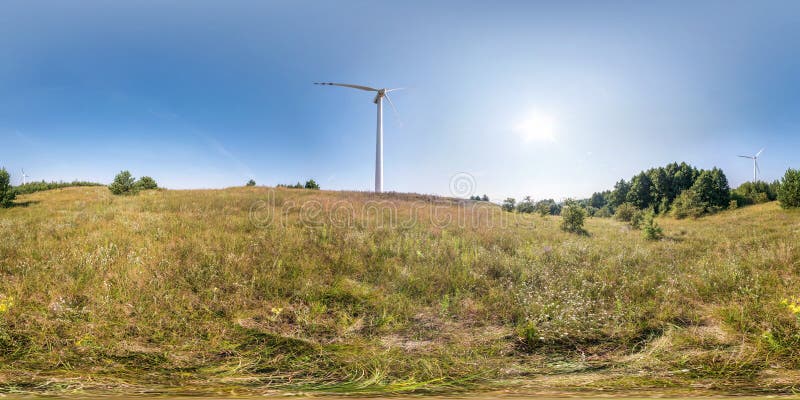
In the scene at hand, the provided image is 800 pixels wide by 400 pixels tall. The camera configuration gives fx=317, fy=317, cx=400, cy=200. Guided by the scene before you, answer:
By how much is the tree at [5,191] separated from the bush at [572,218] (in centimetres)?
2611

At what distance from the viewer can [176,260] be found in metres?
6.68

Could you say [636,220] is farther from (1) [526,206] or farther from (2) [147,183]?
(2) [147,183]

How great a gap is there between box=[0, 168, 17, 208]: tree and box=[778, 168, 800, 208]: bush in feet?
145

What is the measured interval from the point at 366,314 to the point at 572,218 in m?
14.3

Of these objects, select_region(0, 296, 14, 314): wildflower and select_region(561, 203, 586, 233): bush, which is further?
select_region(561, 203, 586, 233): bush

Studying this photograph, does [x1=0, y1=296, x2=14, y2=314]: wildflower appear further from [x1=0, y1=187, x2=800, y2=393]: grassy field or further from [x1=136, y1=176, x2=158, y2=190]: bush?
[x1=136, y1=176, x2=158, y2=190]: bush

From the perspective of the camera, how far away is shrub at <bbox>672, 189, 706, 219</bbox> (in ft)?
90.6

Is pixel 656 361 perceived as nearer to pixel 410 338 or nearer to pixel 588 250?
pixel 410 338

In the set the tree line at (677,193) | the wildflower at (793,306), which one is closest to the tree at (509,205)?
the tree line at (677,193)

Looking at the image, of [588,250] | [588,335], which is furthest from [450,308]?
[588,250]

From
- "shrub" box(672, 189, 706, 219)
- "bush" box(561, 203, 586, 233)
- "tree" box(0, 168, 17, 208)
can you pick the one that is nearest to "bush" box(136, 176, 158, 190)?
"tree" box(0, 168, 17, 208)

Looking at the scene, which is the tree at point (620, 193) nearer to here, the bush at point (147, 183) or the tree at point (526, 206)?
the tree at point (526, 206)

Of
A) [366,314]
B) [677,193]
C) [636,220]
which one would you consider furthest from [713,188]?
[366,314]

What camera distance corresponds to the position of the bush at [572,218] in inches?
627
